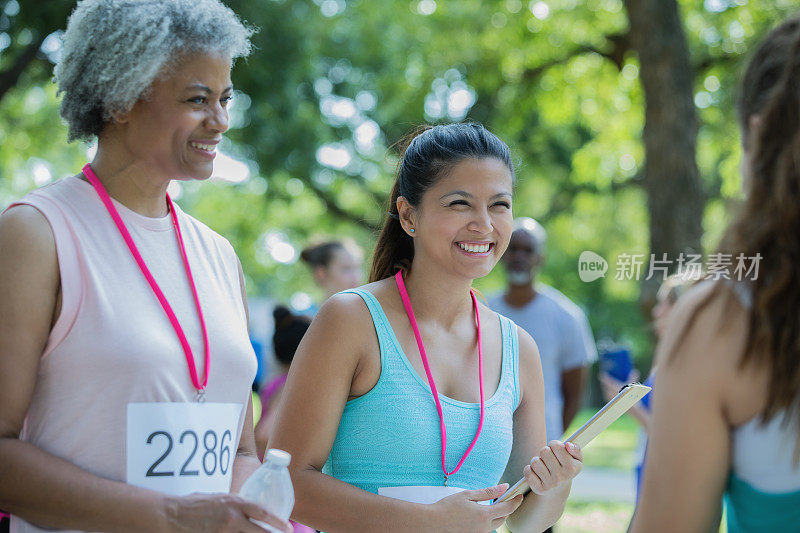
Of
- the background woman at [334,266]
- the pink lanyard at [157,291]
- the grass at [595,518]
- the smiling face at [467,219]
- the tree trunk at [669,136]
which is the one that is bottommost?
the grass at [595,518]

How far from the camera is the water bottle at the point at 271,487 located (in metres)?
1.82

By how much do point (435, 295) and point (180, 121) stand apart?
983 mm

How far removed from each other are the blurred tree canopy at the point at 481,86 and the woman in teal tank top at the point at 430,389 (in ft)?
12.0

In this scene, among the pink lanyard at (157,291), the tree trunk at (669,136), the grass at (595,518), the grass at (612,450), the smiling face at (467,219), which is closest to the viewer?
the pink lanyard at (157,291)

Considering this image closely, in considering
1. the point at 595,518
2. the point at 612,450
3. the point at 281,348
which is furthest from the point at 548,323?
the point at 612,450

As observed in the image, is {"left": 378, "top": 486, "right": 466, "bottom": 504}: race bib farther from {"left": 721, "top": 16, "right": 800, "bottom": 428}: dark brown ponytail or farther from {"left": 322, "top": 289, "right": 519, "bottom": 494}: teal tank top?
{"left": 721, "top": 16, "right": 800, "bottom": 428}: dark brown ponytail

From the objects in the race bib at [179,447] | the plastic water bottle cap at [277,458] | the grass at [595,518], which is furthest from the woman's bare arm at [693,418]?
the grass at [595,518]

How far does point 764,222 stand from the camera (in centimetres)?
146

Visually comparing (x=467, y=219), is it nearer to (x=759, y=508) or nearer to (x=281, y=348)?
(x=759, y=508)

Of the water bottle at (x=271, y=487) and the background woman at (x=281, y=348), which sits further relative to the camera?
the background woman at (x=281, y=348)

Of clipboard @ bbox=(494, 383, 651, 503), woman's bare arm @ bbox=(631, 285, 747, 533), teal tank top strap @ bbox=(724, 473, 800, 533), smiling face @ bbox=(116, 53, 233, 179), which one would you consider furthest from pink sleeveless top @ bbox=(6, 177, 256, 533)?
teal tank top strap @ bbox=(724, 473, 800, 533)

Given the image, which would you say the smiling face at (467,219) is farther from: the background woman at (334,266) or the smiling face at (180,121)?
the background woman at (334,266)

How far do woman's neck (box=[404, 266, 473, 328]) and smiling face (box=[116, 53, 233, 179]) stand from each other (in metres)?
0.81

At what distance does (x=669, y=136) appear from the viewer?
8.84 m
